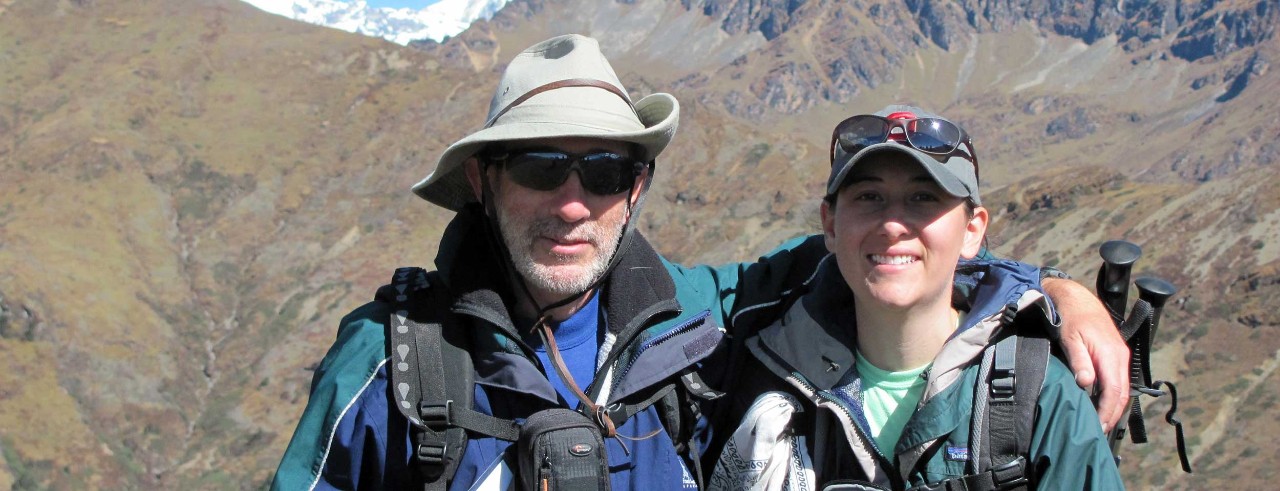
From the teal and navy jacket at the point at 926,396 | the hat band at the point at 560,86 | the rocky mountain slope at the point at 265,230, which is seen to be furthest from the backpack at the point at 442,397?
the rocky mountain slope at the point at 265,230

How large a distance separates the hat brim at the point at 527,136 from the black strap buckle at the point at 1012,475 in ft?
6.40

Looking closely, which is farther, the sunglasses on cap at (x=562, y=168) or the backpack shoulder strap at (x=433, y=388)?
the sunglasses on cap at (x=562, y=168)

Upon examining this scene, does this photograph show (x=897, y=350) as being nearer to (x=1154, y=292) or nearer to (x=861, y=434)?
(x=861, y=434)

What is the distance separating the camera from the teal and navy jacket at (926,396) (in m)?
3.67

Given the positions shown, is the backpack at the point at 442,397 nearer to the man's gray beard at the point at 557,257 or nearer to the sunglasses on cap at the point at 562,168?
the man's gray beard at the point at 557,257

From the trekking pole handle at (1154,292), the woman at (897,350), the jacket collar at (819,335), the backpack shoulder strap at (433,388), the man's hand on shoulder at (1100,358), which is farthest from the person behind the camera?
the trekking pole handle at (1154,292)

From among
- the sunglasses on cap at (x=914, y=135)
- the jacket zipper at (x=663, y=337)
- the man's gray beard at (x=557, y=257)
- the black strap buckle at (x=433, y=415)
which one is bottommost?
the black strap buckle at (x=433, y=415)

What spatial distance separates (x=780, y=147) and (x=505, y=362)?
68.4 m

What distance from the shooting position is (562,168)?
459 cm

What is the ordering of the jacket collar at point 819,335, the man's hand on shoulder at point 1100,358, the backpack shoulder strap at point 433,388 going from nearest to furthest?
the man's hand on shoulder at point 1100,358
the backpack shoulder strap at point 433,388
the jacket collar at point 819,335

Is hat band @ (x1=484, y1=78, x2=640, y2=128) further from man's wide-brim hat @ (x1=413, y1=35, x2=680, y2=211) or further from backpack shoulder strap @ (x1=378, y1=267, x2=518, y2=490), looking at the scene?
backpack shoulder strap @ (x1=378, y1=267, x2=518, y2=490)

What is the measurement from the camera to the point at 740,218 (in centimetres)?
6412

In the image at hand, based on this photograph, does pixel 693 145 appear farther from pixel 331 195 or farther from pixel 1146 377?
pixel 1146 377

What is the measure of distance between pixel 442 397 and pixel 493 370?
0.94 feet
